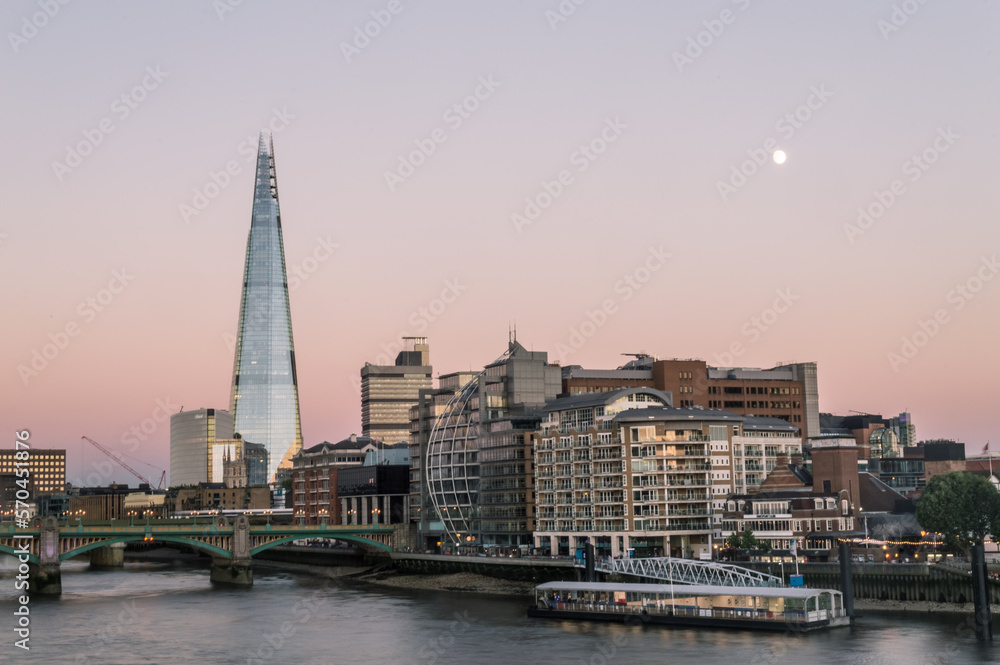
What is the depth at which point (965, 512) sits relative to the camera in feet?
435

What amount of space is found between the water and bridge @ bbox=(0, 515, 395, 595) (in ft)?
52.6

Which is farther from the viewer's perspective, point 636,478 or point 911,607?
point 636,478

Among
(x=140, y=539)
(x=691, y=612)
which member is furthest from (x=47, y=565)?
(x=691, y=612)

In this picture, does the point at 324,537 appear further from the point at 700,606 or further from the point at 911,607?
the point at 911,607

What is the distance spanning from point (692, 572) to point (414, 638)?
33.1m

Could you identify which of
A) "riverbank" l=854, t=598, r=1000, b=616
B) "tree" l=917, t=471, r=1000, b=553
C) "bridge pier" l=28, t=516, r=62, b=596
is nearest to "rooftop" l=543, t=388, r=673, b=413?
"tree" l=917, t=471, r=1000, b=553

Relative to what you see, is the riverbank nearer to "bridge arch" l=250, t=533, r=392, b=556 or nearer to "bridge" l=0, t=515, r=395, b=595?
"bridge arch" l=250, t=533, r=392, b=556

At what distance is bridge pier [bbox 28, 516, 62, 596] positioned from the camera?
16050 cm

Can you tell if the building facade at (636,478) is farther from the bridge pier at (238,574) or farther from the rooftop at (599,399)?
the bridge pier at (238,574)

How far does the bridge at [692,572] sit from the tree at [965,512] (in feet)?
63.2

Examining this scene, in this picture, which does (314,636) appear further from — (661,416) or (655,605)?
(661,416)

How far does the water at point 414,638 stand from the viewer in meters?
95.4

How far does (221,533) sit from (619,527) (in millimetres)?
59833

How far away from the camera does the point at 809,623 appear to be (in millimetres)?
107188
